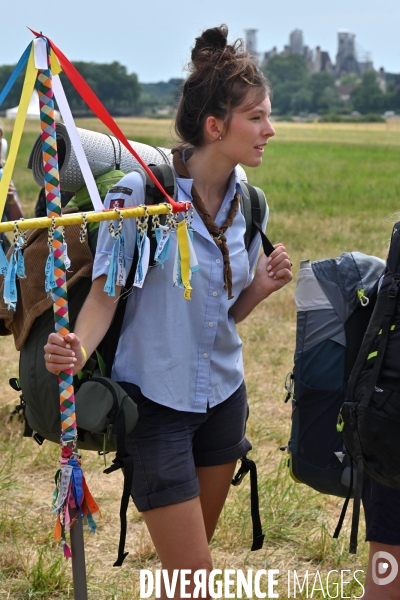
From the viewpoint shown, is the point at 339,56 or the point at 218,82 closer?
the point at 218,82

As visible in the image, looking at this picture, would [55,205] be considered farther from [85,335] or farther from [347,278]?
[347,278]

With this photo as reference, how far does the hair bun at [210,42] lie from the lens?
8.22ft

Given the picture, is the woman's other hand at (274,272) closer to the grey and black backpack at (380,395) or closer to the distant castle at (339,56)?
the grey and black backpack at (380,395)

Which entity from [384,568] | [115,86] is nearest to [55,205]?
[384,568]

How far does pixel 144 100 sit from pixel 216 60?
9951cm

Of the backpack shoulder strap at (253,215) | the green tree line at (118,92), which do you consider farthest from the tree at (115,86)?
the backpack shoulder strap at (253,215)

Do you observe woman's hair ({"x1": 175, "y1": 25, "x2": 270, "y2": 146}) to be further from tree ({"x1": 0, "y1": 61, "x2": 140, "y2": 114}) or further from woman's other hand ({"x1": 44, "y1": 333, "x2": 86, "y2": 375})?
tree ({"x1": 0, "y1": 61, "x2": 140, "y2": 114})

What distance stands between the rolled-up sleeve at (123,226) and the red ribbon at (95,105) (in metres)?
0.06

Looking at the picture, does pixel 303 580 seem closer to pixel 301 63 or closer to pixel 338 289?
pixel 338 289

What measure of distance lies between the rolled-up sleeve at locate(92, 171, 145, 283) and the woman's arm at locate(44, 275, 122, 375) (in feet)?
0.14

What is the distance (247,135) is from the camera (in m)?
2.48

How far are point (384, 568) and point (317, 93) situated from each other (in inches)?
4660

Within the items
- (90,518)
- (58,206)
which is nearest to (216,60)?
(58,206)

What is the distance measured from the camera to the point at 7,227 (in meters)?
2.15
